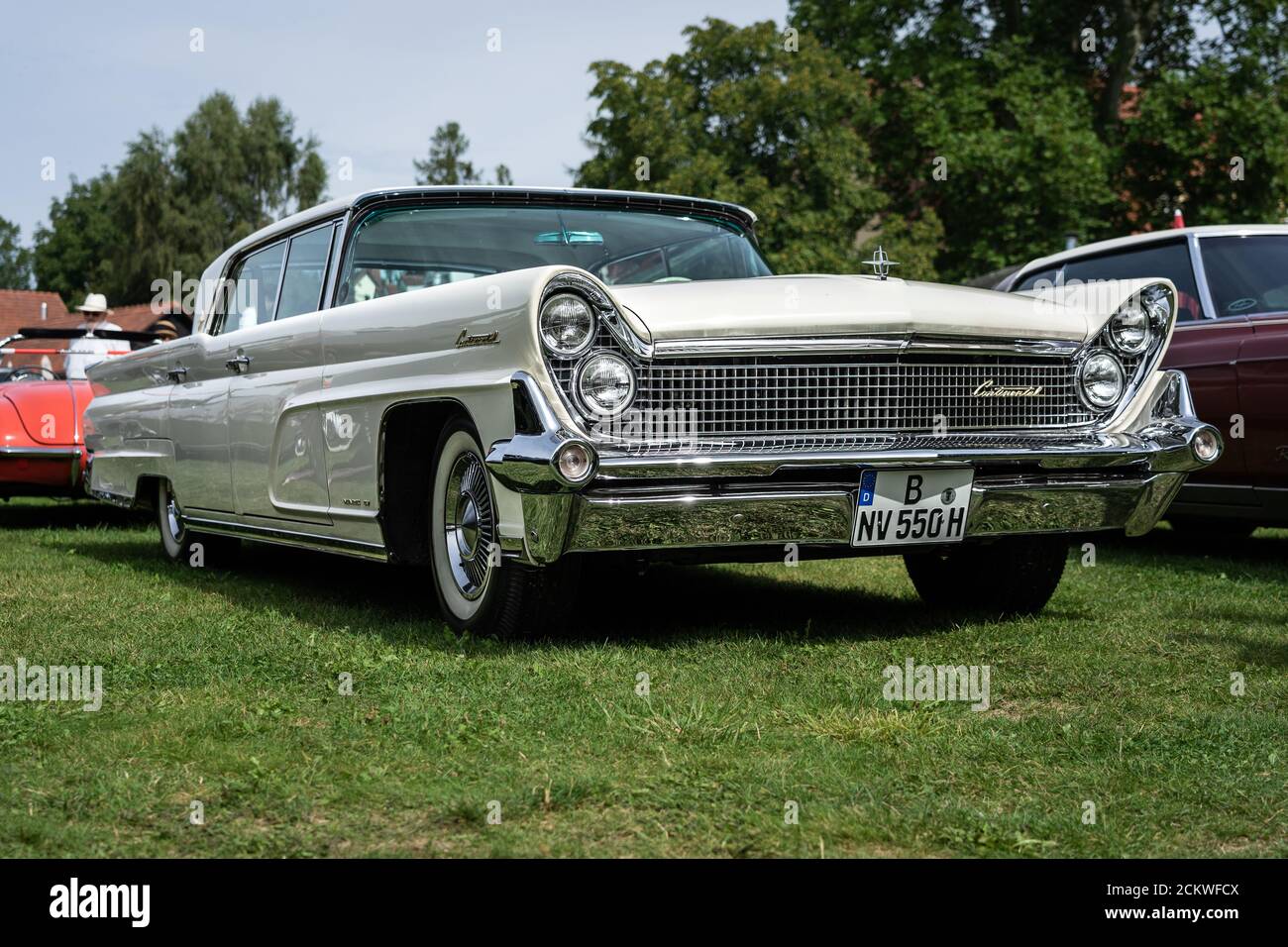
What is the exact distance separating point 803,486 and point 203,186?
52.4 meters

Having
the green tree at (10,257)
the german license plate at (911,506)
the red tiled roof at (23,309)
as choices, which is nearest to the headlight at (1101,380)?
the german license plate at (911,506)

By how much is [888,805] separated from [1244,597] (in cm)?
339

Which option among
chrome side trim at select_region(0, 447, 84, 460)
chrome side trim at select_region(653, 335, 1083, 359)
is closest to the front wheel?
chrome side trim at select_region(653, 335, 1083, 359)

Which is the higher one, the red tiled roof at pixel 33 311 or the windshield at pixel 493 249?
the red tiled roof at pixel 33 311

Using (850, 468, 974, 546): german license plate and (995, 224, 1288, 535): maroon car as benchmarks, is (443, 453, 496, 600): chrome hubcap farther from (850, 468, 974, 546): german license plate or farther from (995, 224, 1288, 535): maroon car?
(995, 224, 1288, 535): maroon car

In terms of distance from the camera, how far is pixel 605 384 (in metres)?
4.20

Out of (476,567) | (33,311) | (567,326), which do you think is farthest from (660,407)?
(33,311)

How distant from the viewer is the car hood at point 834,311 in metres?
4.30

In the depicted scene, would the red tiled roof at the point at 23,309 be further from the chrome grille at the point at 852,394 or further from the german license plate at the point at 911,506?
the german license plate at the point at 911,506

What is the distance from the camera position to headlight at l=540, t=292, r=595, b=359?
Answer: 4141mm

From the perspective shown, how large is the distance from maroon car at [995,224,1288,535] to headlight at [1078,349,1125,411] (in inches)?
77.1

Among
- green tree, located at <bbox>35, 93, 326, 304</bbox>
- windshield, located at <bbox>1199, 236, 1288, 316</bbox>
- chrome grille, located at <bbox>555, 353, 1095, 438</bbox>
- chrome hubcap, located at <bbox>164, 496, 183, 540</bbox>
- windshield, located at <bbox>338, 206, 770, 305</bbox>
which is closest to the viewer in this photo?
chrome grille, located at <bbox>555, 353, 1095, 438</bbox>

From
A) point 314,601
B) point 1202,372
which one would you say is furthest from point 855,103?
point 314,601

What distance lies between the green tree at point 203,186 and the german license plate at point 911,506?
165ft
